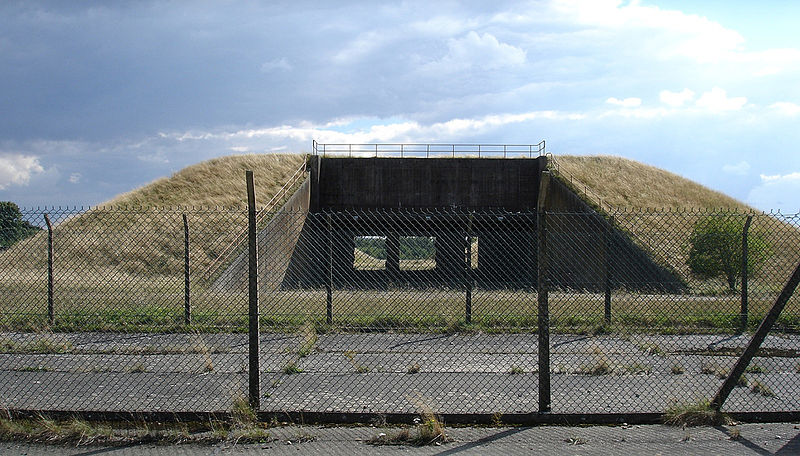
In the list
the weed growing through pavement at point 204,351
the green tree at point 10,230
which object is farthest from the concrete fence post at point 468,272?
the green tree at point 10,230

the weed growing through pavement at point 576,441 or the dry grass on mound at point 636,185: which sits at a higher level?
the dry grass on mound at point 636,185

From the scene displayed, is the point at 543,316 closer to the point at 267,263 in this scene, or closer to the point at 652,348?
the point at 652,348

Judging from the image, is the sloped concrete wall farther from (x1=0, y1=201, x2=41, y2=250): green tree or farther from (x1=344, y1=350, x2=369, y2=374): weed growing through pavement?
(x1=0, y1=201, x2=41, y2=250): green tree

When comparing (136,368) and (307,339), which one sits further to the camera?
(307,339)

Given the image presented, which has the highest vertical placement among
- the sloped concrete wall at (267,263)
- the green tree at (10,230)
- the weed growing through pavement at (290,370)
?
the green tree at (10,230)

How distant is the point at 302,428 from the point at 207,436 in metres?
0.77

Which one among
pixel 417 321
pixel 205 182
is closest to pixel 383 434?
pixel 417 321

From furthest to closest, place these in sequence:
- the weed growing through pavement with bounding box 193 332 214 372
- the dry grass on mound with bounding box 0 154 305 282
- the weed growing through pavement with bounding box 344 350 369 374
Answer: the dry grass on mound with bounding box 0 154 305 282 < the weed growing through pavement with bounding box 193 332 214 372 < the weed growing through pavement with bounding box 344 350 369 374

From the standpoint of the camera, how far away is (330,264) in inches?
371

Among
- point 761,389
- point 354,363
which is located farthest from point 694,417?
point 354,363

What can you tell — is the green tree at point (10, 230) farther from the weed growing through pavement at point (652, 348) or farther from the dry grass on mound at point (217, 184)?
the dry grass on mound at point (217, 184)

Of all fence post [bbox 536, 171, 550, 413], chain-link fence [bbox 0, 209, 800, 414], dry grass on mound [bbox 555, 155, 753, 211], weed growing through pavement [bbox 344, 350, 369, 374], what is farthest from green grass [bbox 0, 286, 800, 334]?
dry grass on mound [bbox 555, 155, 753, 211]

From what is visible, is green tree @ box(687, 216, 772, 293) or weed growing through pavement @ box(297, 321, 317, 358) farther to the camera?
green tree @ box(687, 216, 772, 293)

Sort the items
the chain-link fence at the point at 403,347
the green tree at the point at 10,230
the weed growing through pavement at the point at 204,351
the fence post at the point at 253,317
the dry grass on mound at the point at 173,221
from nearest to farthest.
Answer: the fence post at the point at 253,317, the chain-link fence at the point at 403,347, the weed growing through pavement at the point at 204,351, the green tree at the point at 10,230, the dry grass on mound at the point at 173,221
